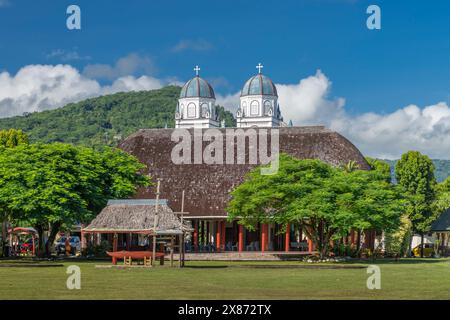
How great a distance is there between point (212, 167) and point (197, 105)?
216 feet

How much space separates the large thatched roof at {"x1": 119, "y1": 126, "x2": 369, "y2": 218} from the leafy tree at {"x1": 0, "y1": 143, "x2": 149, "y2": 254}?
35.7 ft

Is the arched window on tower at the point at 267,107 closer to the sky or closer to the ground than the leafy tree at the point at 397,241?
closer to the sky

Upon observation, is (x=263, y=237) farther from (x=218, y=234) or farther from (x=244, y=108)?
(x=244, y=108)

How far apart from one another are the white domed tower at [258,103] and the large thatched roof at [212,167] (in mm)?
62475

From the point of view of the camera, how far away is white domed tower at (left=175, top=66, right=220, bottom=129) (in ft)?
434

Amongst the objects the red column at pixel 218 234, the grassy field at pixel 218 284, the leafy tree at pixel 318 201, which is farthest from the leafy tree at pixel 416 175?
the grassy field at pixel 218 284

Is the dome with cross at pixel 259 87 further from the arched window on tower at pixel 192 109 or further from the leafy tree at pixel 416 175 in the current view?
the leafy tree at pixel 416 175

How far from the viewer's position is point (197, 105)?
132 metres

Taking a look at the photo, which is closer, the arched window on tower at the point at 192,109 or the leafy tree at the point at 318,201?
the leafy tree at the point at 318,201

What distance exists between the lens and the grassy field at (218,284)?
25953mm

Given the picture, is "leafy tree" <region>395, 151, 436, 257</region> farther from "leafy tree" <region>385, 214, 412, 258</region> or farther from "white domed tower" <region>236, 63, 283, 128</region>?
"white domed tower" <region>236, 63, 283, 128</region>

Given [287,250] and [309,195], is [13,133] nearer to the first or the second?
[287,250]

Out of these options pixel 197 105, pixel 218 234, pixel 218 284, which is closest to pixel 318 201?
pixel 218 234
